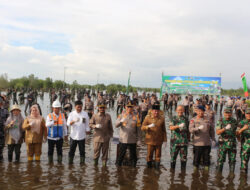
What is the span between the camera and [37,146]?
18.5 ft

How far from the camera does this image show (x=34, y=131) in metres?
5.52

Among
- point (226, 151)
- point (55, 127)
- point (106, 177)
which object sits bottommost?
point (106, 177)

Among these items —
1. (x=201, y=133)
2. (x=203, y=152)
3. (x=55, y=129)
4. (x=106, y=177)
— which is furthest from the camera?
(x=55, y=129)

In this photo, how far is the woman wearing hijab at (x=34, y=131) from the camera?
18.1 feet

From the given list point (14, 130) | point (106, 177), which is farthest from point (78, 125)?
point (14, 130)

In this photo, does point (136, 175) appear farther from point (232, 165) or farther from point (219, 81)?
point (219, 81)

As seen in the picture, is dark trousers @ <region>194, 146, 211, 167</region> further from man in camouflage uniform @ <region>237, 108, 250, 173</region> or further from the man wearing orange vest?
the man wearing orange vest

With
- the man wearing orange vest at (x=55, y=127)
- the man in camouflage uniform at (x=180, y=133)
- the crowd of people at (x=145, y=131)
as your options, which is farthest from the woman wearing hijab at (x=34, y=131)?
the man in camouflage uniform at (x=180, y=133)

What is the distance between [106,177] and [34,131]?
2013 millimetres

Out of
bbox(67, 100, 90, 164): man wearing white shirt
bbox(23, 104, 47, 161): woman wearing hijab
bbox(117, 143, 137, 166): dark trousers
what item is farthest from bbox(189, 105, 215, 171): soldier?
bbox(23, 104, 47, 161): woman wearing hijab

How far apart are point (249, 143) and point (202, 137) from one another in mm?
1012

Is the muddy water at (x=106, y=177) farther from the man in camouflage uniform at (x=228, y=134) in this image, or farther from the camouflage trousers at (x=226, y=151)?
the man in camouflage uniform at (x=228, y=134)

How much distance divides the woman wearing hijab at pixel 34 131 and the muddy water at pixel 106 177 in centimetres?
41

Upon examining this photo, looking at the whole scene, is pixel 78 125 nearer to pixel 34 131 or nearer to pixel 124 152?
pixel 34 131
